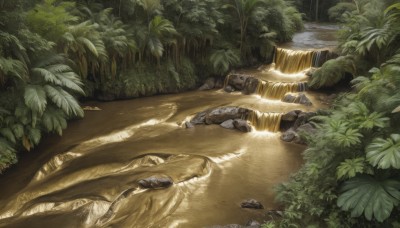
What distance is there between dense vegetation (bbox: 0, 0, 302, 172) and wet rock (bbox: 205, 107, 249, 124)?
3.00 meters

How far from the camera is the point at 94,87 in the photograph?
1099 centimetres

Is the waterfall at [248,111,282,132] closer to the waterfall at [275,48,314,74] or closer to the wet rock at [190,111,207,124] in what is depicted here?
the wet rock at [190,111,207,124]

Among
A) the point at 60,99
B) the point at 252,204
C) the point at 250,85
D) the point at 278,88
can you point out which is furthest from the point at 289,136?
the point at 60,99

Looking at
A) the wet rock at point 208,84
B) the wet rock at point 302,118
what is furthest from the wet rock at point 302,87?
the wet rock at point 208,84

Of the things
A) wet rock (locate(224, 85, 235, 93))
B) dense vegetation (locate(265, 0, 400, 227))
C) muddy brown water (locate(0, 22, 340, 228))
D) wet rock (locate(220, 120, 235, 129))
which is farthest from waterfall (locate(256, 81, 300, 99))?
dense vegetation (locate(265, 0, 400, 227))

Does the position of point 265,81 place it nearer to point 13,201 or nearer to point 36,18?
point 36,18

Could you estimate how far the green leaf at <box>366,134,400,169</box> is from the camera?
10.5ft

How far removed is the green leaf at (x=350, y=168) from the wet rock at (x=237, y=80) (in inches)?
337

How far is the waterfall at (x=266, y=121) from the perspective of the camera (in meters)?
9.20

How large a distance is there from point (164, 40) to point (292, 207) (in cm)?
865

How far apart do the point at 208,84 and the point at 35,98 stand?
23.6ft

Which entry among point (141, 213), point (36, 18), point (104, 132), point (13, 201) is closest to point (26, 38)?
point (36, 18)

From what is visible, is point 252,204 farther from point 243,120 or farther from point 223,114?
point 223,114

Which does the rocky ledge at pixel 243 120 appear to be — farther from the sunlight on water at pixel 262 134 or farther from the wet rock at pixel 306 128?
the sunlight on water at pixel 262 134
